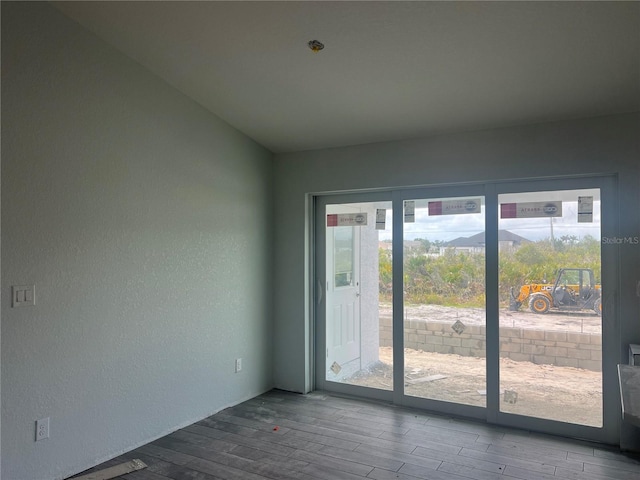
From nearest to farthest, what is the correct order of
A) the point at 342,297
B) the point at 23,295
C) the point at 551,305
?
the point at 23,295 → the point at 551,305 → the point at 342,297

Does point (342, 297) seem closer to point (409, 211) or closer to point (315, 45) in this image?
point (409, 211)

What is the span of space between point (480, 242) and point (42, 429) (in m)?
3.51

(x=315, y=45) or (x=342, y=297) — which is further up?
(x=315, y=45)

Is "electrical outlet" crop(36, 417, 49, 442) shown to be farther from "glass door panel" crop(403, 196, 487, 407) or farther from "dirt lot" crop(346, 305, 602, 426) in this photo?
"glass door panel" crop(403, 196, 487, 407)

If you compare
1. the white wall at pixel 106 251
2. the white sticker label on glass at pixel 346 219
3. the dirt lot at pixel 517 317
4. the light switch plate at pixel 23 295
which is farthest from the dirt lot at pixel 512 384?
the light switch plate at pixel 23 295

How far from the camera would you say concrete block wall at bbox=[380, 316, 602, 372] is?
342 centimetres

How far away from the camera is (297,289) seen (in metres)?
4.59

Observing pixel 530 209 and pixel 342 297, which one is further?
pixel 342 297

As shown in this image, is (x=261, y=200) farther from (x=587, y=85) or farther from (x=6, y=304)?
(x=587, y=85)

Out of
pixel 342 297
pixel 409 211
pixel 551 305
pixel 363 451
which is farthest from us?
pixel 342 297

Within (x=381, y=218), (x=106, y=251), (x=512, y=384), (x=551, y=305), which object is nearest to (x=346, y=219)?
(x=381, y=218)

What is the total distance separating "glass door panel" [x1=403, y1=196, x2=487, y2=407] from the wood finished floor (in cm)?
33

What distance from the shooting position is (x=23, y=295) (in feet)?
8.54

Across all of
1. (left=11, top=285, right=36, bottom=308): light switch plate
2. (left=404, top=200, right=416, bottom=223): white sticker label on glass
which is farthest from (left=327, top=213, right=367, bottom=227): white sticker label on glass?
(left=11, top=285, right=36, bottom=308): light switch plate
